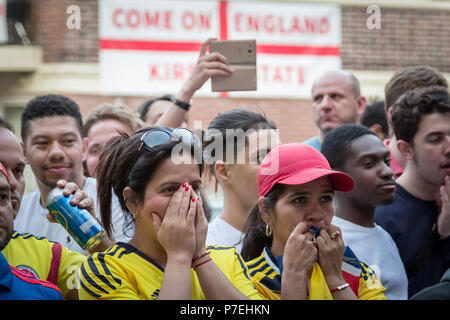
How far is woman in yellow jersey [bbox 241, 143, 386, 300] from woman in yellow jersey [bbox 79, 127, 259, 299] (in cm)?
16

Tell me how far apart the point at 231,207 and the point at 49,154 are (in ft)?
3.35

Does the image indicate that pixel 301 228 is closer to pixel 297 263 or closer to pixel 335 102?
pixel 297 263

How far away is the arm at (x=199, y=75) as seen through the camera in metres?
3.53

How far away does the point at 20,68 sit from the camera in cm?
945

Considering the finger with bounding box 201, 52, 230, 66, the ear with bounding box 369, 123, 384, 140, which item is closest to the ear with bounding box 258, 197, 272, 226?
the finger with bounding box 201, 52, 230, 66

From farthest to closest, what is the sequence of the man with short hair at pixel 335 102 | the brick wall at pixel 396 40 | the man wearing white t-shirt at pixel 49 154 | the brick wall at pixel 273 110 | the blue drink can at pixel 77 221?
the brick wall at pixel 396 40
the brick wall at pixel 273 110
the man with short hair at pixel 335 102
the man wearing white t-shirt at pixel 49 154
the blue drink can at pixel 77 221

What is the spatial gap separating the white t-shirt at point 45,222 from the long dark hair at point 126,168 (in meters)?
0.58

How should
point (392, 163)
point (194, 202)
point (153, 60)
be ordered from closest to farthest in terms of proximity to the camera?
1. point (194, 202)
2. point (392, 163)
3. point (153, 60)

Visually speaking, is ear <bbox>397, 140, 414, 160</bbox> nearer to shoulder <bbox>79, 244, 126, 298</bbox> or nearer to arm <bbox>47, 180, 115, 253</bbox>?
arm <bbox>47, 180, 115, 253</bbox>

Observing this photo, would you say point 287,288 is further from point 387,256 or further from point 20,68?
point 20,68

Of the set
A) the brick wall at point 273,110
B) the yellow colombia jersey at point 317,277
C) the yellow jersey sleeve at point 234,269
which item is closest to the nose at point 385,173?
the yellow colombia jersey at point 317,277

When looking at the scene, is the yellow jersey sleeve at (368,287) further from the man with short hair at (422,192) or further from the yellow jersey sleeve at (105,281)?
the yellow jersey sleeve at (105,281)

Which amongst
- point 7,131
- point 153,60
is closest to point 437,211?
point 7,131

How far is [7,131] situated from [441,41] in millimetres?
8291
